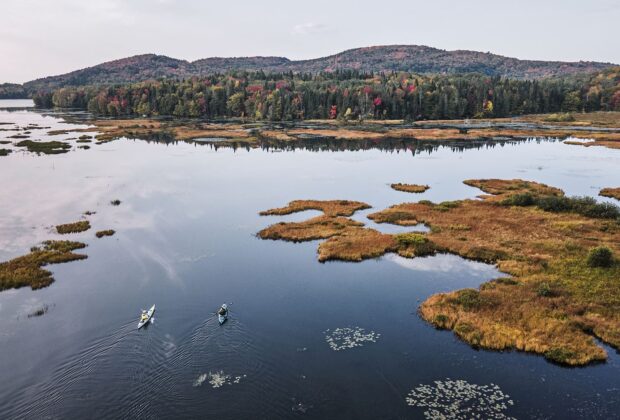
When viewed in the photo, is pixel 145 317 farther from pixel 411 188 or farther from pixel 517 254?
pixel 411 188

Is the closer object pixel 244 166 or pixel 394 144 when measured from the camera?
pixel 244 166

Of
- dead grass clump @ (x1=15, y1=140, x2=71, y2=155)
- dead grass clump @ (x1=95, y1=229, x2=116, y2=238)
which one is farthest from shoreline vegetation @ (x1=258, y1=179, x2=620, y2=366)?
dead grass clump @ (x1=15, y1=140, x2=71, y2=155)

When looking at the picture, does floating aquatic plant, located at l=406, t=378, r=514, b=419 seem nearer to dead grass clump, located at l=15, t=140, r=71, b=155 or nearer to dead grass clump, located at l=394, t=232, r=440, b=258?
dead grass clump, located at l=394, t=232, r=440, b=258

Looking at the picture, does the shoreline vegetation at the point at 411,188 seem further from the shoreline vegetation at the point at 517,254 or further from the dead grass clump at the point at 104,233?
the dead grass clump at the point at 104,233

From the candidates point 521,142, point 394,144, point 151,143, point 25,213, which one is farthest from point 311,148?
point 25,213

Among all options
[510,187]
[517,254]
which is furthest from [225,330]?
[510,187]

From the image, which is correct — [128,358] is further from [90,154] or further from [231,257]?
[90,154]
